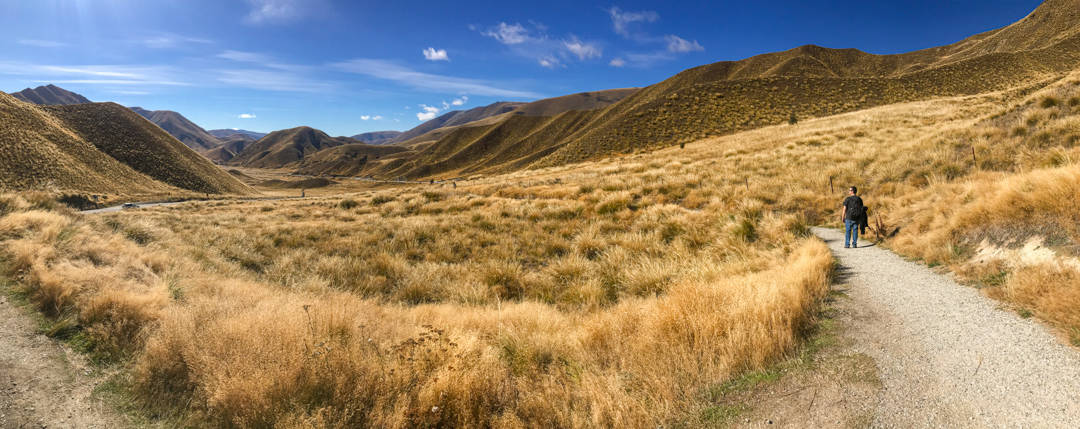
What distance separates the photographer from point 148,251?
865 cm

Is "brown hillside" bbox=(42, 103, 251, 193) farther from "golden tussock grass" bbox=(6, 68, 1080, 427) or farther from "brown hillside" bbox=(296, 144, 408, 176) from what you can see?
"golden tussock grass" bbox=(6, 68, 1080, 427)

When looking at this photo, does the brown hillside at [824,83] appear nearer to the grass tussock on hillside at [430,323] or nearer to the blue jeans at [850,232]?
the blue jeans at [850,232]

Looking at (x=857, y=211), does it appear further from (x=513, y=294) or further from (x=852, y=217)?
(x=513, y=294)

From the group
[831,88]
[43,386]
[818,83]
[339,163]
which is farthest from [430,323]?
[339,163]

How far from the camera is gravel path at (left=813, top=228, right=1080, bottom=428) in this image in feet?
8.43

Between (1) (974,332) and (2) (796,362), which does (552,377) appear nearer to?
(2) (796,362)

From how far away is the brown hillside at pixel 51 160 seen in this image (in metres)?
43.9

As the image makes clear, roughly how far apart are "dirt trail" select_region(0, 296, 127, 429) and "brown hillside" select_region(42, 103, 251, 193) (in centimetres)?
8144

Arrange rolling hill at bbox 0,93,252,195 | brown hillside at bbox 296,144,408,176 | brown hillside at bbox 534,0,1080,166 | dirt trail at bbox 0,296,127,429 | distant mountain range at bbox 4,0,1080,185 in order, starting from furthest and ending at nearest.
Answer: brown hillside at bbox 296,144,408,176, distant mountain range at bbox 4,0,1080,185, brown hillside at bbox 534,0,1080,166, rolling hill at bbox 0,93,252,195, dirt trail at bbox 0,296,127,429

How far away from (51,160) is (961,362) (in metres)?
79.7

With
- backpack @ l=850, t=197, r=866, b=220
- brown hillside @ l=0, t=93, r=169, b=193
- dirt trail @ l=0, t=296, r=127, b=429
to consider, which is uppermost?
brown hillside @ l=0, t=93, r=169, b=193

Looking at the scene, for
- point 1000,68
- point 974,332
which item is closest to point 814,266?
point 974,332

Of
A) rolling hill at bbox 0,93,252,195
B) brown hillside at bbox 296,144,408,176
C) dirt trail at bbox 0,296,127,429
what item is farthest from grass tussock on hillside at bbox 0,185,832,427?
brown hillside at bbox 296,144,408,176

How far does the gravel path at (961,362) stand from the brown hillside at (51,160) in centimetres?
6544
